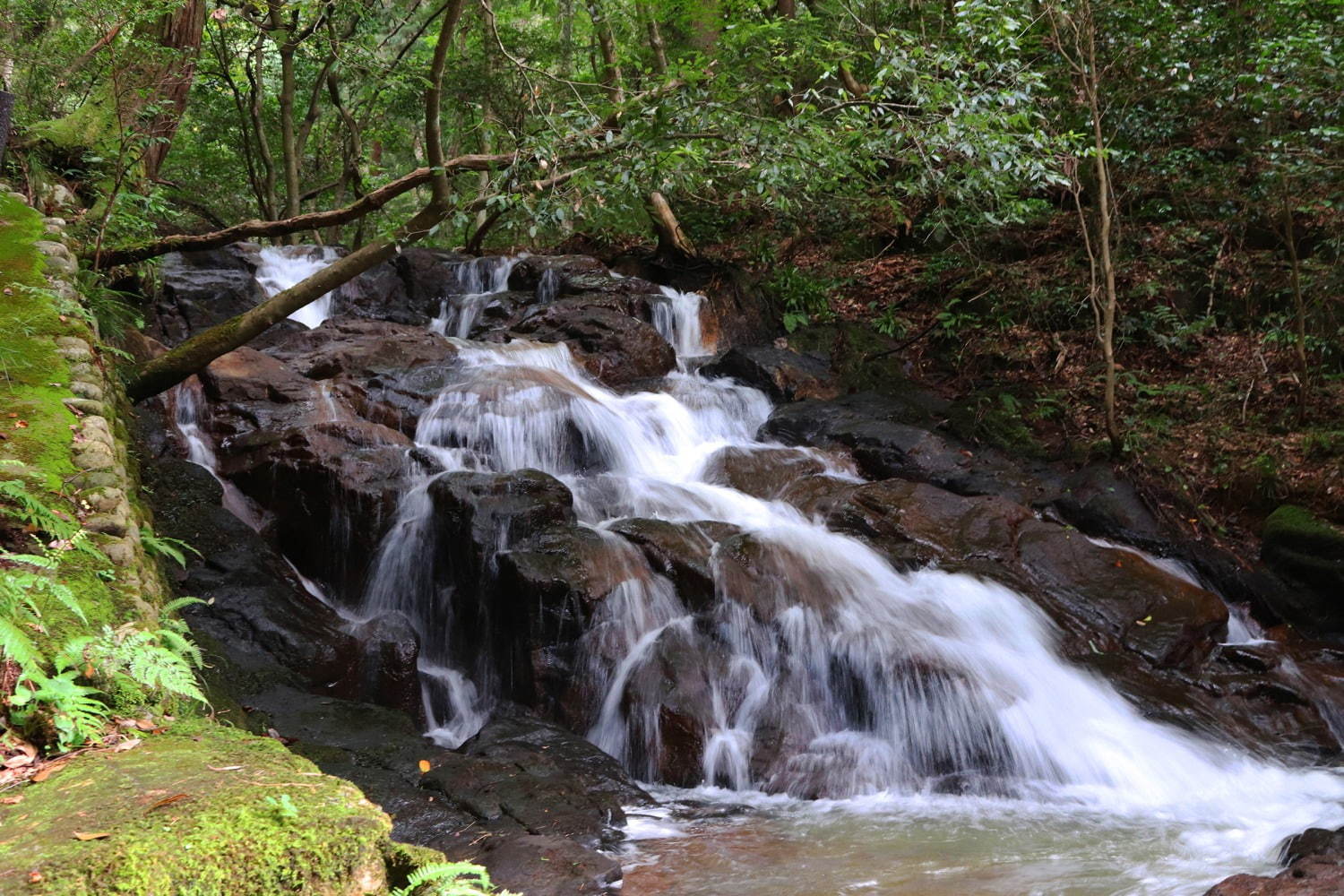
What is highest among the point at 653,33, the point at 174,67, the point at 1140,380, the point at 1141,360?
the point at 653,33

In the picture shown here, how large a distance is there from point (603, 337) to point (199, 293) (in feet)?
17.8

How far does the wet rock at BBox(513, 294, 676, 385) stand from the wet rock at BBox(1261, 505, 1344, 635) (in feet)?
24.9

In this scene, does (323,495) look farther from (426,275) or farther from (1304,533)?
→ (1304,533)

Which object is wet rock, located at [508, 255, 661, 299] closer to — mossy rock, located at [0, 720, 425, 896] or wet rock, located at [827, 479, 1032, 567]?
wet rock, located at [827, 479, 1032, 567]

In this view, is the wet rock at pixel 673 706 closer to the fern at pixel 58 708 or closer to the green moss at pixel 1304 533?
the fern at pixel 58 708

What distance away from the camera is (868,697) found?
6859 millimetres

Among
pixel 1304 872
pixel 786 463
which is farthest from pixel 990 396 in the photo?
pixel 1304 872

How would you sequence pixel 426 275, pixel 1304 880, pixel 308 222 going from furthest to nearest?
pixel 426 275 → pixel 308 222 → pixel 1304 880

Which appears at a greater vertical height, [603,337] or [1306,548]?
[603,337]

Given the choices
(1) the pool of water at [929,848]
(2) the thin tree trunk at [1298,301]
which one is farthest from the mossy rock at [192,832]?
(2) the thin tree trunk at [1298,301]

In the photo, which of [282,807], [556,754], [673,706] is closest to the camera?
[282,807]

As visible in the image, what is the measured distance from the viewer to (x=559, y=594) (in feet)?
23.0

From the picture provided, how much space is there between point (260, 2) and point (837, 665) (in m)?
11.7

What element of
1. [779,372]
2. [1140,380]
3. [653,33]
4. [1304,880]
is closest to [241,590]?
[1304,880]
